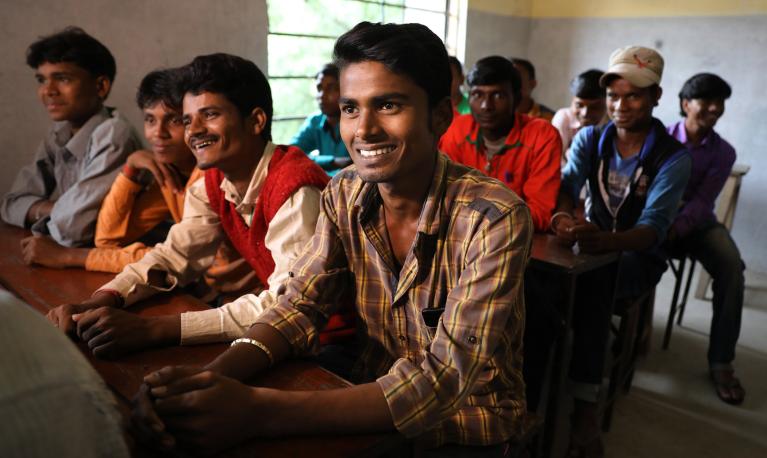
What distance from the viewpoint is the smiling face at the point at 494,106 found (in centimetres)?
257

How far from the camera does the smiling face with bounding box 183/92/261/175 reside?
1.58 metres

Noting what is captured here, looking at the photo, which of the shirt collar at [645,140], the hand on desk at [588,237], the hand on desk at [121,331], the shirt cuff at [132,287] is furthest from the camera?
the shirt collar at [645,140]

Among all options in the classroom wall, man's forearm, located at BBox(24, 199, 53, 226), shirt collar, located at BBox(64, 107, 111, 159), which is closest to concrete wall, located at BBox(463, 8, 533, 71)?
the classroom wall

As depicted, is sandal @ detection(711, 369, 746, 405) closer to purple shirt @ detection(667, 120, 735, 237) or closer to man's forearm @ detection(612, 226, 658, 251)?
purple shirt @ detection(667, 120, 735, 237)

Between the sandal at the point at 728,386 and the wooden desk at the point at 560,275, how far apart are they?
1185 mm

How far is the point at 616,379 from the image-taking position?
2334 mm

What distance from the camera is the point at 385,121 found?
3.85 ft

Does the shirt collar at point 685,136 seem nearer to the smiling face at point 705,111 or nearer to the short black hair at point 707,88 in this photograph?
the smiling face at point 705,111

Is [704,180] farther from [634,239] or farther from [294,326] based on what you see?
[294,326]

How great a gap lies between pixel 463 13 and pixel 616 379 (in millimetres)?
4141

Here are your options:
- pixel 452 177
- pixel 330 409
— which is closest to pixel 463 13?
pixel 452 177

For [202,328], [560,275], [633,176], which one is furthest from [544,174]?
[202,328]

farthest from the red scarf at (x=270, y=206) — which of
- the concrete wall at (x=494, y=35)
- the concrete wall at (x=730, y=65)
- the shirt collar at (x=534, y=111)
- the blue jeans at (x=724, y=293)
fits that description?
the concrete wall at (x=730, y=65)

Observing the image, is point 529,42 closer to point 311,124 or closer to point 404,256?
point 311,124
